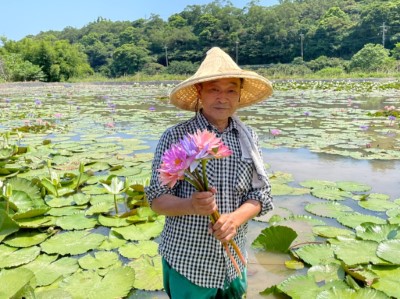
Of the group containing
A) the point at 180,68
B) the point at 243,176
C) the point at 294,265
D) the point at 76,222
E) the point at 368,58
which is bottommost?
the point at 294,265

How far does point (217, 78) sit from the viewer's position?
116 cm

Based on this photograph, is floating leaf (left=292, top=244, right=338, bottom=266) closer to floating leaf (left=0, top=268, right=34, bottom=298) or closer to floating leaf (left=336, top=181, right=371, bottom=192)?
floating leaf (left=336, top=181, right=371, bottom=192)

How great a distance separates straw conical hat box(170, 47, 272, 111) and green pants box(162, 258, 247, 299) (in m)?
0.58

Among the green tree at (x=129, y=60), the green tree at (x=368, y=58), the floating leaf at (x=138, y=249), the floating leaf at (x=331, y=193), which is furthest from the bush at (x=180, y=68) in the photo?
the floating leaf at (x=138, y=249)

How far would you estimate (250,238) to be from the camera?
224cm

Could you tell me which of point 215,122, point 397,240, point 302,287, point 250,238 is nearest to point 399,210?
point 397,240

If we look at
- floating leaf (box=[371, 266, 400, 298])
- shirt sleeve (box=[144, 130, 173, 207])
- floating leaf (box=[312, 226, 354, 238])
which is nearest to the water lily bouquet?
shirt sleeve (box=[144, 130, 173, 207])

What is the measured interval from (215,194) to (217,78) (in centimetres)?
37

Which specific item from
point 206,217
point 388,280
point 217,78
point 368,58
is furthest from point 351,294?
point 368,58

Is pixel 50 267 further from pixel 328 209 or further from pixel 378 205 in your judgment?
pixel 378 205

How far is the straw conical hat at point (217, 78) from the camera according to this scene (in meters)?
1.17

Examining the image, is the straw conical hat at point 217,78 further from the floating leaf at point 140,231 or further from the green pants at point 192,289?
the floating leaf at point 140,231

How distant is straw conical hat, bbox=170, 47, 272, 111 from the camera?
1.17 m

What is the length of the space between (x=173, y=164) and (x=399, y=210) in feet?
6.86
